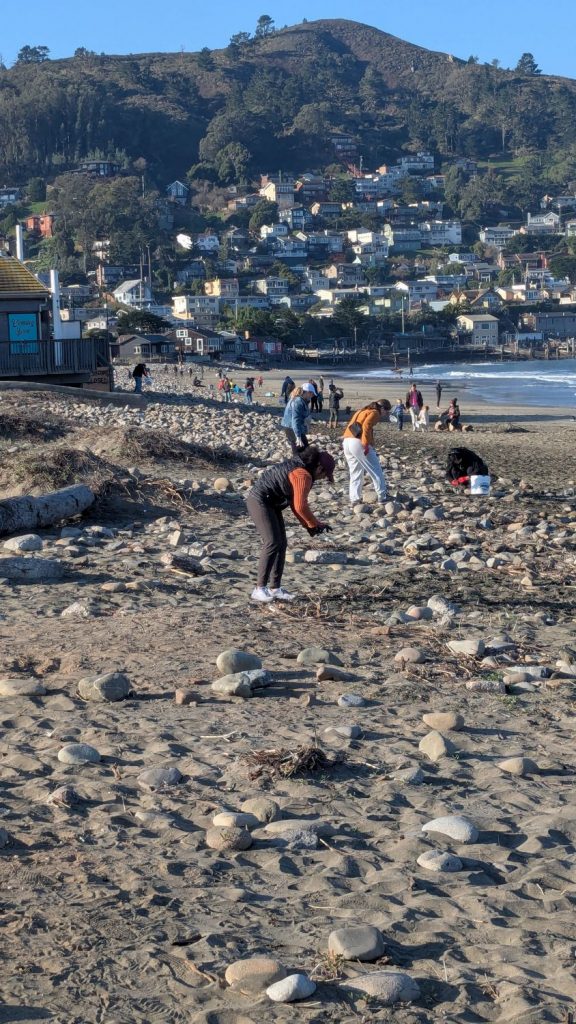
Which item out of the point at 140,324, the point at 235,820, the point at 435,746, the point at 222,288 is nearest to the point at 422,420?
the point at 435,746

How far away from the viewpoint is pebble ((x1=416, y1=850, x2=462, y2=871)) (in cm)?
411

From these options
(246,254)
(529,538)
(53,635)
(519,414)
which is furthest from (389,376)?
(246,254)

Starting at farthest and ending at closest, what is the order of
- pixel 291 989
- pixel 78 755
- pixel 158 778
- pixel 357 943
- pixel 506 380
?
pixel 506 380, pixel 78 755, pixel 158 778, pixel 357 943, pixel 291 989

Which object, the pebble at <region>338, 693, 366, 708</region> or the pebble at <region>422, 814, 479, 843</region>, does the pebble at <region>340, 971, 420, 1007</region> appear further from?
the pebble at <region>338, 693, 366, 708</region>

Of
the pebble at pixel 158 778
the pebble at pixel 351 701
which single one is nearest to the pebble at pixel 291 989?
the pebble at pixel 158 778

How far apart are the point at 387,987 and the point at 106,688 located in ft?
9.64

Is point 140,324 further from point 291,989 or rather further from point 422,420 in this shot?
point 291,989

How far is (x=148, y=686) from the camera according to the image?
619 cm

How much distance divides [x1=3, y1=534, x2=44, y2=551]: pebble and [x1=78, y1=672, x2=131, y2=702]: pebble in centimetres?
374

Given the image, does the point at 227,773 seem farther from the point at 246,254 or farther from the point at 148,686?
the point at 246,254

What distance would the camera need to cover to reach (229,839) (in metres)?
4.24

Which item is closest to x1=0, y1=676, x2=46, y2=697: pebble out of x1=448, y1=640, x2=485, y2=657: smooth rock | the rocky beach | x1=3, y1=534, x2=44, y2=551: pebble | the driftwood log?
the rocky beach

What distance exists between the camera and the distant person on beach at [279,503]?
7.89m

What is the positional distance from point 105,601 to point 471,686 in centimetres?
285
